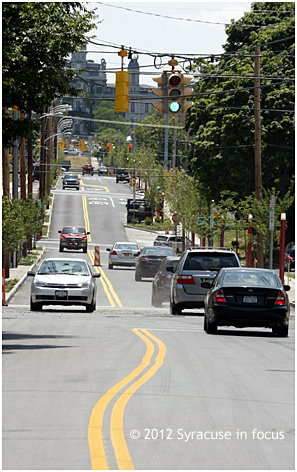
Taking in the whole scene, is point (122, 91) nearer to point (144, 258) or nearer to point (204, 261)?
point (204, 261)

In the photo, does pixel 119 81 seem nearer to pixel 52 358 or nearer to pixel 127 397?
pixel 52 358

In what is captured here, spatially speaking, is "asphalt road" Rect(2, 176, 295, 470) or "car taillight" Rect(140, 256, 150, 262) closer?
"asphalt road" Rect(2, 176, 295, 470)

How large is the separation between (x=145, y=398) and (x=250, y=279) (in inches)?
358

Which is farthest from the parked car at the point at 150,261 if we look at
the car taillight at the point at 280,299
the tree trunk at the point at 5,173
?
the car taillight at the point at 280,299

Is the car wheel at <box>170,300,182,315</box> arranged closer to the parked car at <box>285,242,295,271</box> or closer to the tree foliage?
the tree foliage

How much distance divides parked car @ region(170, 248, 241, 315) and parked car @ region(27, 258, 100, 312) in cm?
281

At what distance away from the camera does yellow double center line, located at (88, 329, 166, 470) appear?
24.4 feet

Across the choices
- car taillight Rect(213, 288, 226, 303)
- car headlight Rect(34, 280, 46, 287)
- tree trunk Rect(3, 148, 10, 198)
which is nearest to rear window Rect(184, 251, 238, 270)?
car headlight Rect(34, 280, 46, 287)

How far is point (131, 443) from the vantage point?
8.03 m

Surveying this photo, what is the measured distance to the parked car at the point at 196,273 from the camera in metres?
23.6

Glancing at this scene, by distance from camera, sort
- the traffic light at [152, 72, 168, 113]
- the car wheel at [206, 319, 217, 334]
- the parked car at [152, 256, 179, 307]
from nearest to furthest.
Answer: the car wheel at [206, 319, 217, 334] < the traffic light at [152, 72, 168, 113] < the parked car at [152, 256, 179, 307]

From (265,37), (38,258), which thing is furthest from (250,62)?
(38,258)

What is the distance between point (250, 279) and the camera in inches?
754

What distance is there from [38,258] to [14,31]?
39579 millimetres
